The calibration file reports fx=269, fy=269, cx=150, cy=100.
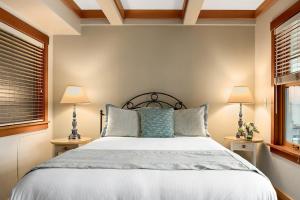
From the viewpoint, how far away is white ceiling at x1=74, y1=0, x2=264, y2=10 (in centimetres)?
355

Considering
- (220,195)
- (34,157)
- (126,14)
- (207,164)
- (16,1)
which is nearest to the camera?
(220,195)

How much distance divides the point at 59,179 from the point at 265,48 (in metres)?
3.09

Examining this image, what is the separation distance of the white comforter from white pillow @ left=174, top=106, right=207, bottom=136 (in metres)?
1.68

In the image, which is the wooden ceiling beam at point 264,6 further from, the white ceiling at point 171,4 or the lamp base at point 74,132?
the lamp base at point 74,132

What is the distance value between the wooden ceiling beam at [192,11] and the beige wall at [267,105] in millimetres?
925

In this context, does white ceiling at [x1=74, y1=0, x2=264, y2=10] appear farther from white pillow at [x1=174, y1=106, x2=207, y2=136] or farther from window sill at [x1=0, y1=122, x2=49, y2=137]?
window sill at [x1=0, y1=122, x2=49, y2=137]

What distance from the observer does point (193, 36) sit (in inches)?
160

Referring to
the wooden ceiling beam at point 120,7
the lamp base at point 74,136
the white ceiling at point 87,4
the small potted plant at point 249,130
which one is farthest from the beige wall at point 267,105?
the lamp base at point 74,136

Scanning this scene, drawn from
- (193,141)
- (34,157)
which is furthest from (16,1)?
(193,141)

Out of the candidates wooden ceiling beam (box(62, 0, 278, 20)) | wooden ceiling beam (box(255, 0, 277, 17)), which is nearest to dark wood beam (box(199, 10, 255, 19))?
wooden ceiling beam (box(62, 0, 278, 20))

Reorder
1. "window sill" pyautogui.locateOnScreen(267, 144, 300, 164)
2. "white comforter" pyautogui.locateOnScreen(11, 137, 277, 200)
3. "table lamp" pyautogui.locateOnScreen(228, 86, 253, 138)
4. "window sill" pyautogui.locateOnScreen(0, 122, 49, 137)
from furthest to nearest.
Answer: "table lamp" pyautogui.locateOnScreen(228, 86, 253, 138) < "window sill" pyautogui.locateOnScreen(0, 122, 49, 137) < "window sill" pyautogui.locateOnScreen(267, 144, 300, 164) < "white comforter" pyautogui.locateOnScreen(11, 137, 277, 200)

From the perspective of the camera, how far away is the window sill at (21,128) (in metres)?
2.83

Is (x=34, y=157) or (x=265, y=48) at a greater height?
(x=265, y=48)

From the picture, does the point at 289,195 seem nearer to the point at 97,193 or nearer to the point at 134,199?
the point at 134,199
